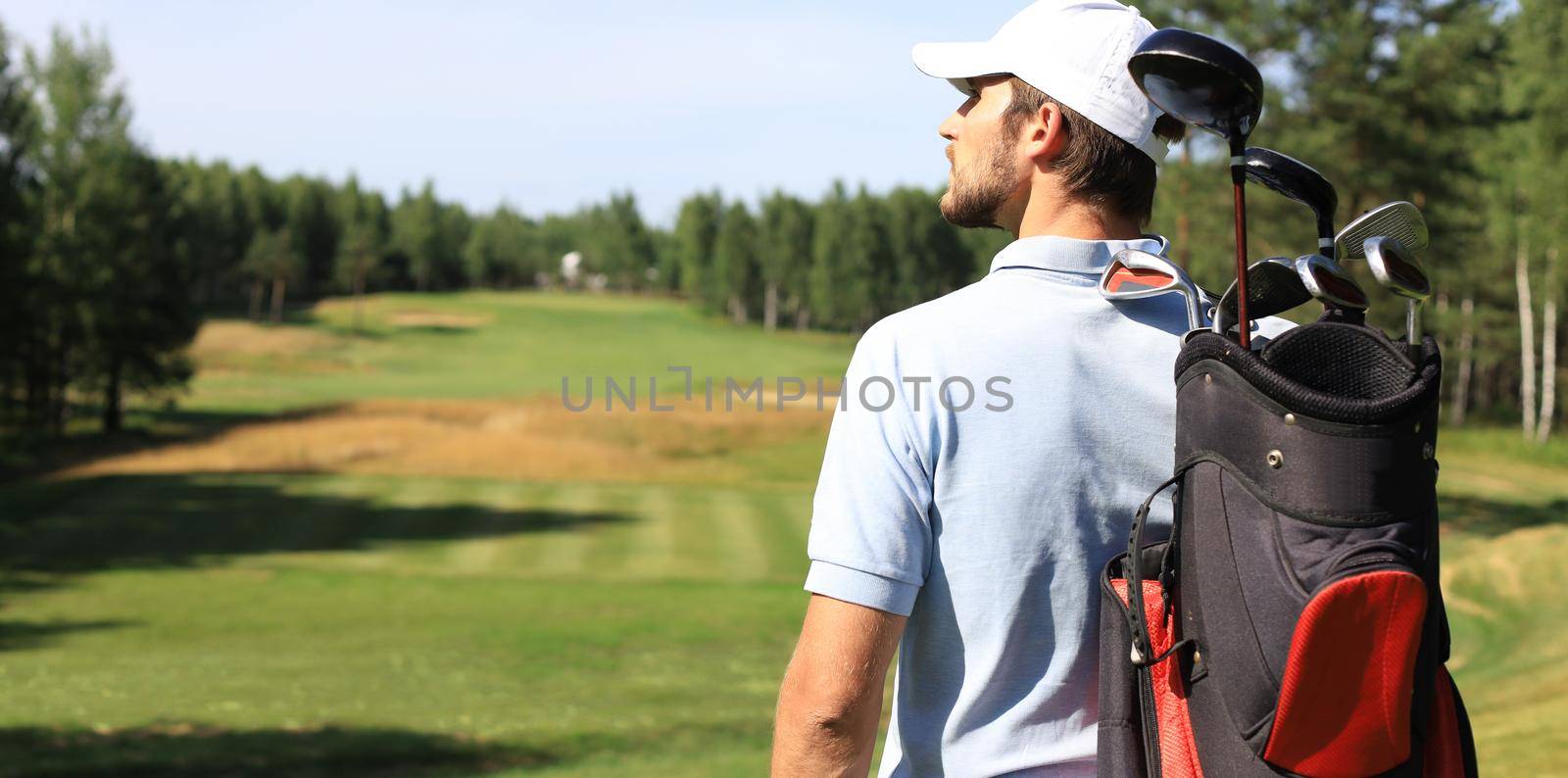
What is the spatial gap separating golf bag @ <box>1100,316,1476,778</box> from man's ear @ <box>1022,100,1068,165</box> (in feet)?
1.39

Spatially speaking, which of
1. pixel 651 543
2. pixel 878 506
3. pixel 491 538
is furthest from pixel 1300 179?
pixel 491 538

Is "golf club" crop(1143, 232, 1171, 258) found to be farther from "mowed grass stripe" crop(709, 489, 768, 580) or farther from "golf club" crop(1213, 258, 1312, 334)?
"mowed grass stripe" crop(709, 489, 768, 580)

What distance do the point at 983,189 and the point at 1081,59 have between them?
8.7 inches

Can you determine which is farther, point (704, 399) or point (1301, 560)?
point (704, 399)

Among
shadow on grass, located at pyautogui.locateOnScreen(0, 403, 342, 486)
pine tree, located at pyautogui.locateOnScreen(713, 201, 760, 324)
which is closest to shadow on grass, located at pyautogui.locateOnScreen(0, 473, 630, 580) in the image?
shadow on grass, located at pyautogui.locateOnScreen(0, 403, 342, 486)

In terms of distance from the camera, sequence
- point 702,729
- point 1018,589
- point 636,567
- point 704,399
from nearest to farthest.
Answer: point 1018,589, point 702,729, point 636,567, point 704,399

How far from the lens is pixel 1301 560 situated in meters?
1.47

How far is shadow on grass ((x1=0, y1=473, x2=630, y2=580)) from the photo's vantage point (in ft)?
59.9

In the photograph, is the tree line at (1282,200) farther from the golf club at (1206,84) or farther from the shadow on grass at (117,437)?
the golf club at (1206,84)

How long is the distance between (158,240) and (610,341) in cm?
2939

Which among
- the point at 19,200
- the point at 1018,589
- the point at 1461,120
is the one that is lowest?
the point at 1018,589

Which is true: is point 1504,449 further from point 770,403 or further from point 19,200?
point 19,200

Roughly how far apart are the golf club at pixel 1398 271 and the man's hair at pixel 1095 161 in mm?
297

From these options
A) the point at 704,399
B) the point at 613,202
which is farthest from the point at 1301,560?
the point at 613,202
